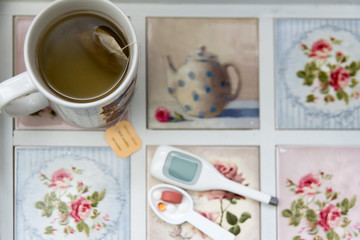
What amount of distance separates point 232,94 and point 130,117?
0.51 feet

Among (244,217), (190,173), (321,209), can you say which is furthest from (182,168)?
(321,209)

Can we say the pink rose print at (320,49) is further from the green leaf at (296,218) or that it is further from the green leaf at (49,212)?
the green leaf at (49,212)

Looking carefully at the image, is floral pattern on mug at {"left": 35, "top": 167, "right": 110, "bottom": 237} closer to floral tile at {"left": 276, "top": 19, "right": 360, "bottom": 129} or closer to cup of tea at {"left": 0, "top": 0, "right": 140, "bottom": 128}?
cup of tea at {"left": 0, "top": 0, "right": 140, "bottom": 128}

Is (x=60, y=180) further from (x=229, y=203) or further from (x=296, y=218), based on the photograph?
(x=296, y=218)

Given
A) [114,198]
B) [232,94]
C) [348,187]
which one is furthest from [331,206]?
[114,198]

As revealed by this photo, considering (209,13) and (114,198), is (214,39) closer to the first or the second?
(209,13)

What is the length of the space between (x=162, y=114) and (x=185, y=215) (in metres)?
0.15

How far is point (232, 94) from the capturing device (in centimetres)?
62

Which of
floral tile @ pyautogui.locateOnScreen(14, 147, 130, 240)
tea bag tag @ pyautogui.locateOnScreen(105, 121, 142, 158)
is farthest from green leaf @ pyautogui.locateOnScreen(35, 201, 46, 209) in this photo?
tea bag tag @ pyautogui.locateOnScreen(105, 121, 142, 158)

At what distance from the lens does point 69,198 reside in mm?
610

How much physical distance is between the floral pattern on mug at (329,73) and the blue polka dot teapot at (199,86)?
0.42 ft

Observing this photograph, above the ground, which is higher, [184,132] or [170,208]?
[184,132]

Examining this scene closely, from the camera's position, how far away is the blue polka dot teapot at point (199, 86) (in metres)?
0.62

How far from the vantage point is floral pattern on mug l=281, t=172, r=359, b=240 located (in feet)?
2.03
